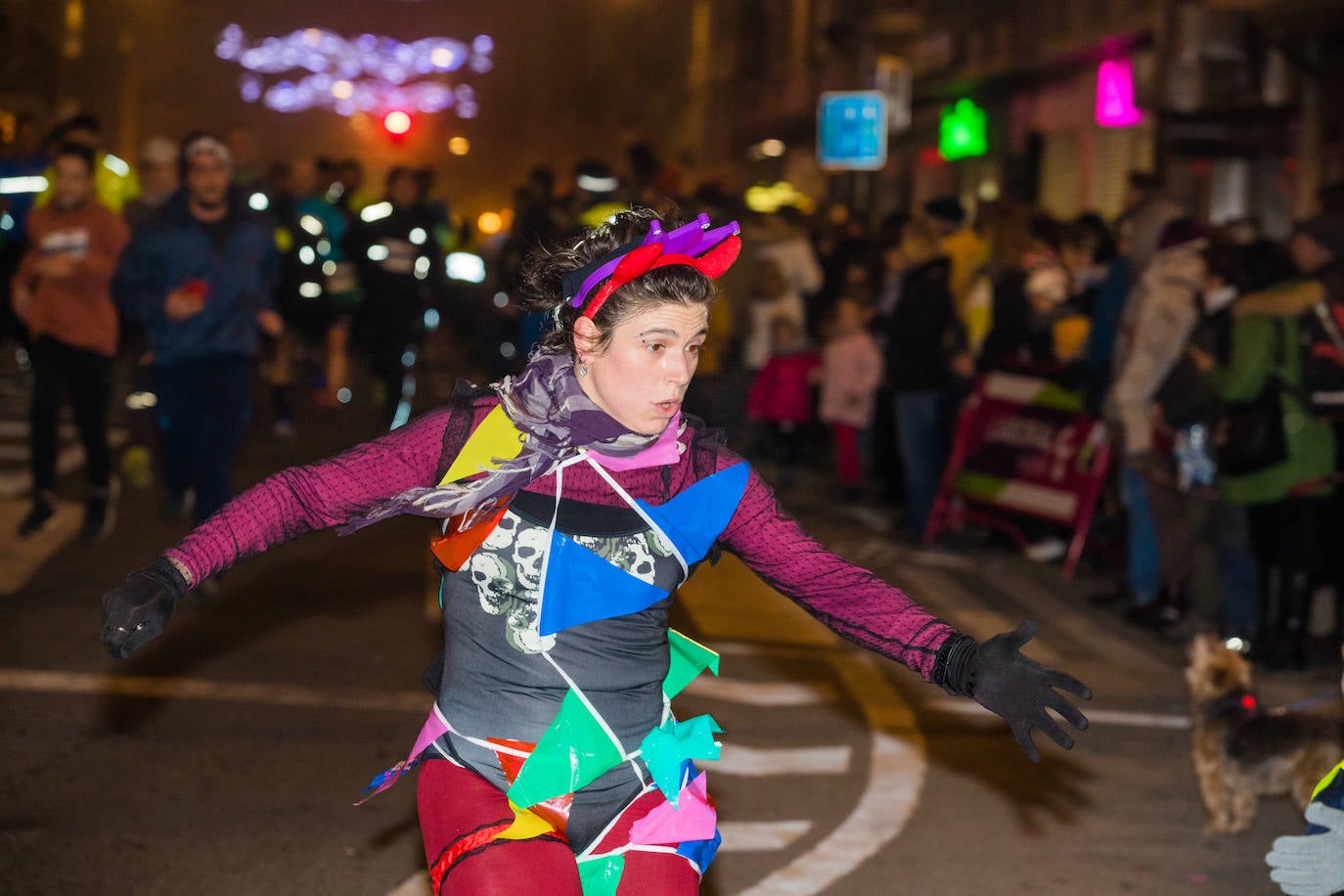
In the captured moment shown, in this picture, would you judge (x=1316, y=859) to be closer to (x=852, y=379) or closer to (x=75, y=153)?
(x=75, y=153)

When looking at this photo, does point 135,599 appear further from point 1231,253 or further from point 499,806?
point 1231,253

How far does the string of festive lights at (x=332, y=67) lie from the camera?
2025 inches

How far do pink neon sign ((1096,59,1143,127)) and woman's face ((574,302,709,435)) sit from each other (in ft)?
65.4

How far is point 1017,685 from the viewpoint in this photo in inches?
116

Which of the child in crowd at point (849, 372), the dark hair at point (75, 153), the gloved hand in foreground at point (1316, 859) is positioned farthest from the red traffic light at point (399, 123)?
the gloved hand in foreground at point (1316, 859)

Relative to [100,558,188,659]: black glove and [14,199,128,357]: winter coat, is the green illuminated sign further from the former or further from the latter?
[100,558,188,659]: black glove

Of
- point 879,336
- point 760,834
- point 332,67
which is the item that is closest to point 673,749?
point 760,834

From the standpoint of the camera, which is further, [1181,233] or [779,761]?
[1181,233]

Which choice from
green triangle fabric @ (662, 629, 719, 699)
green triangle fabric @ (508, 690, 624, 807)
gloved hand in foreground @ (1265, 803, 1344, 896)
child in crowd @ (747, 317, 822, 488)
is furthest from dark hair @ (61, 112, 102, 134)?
gloved hand in foreground @ (1265, 803, 1344, 896)

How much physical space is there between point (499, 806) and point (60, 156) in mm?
7854

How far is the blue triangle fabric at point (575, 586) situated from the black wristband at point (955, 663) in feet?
1.93

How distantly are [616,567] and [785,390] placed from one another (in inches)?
430

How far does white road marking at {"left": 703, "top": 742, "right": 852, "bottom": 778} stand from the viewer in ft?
21.4

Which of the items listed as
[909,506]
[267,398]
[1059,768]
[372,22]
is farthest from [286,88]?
[1059,768]
